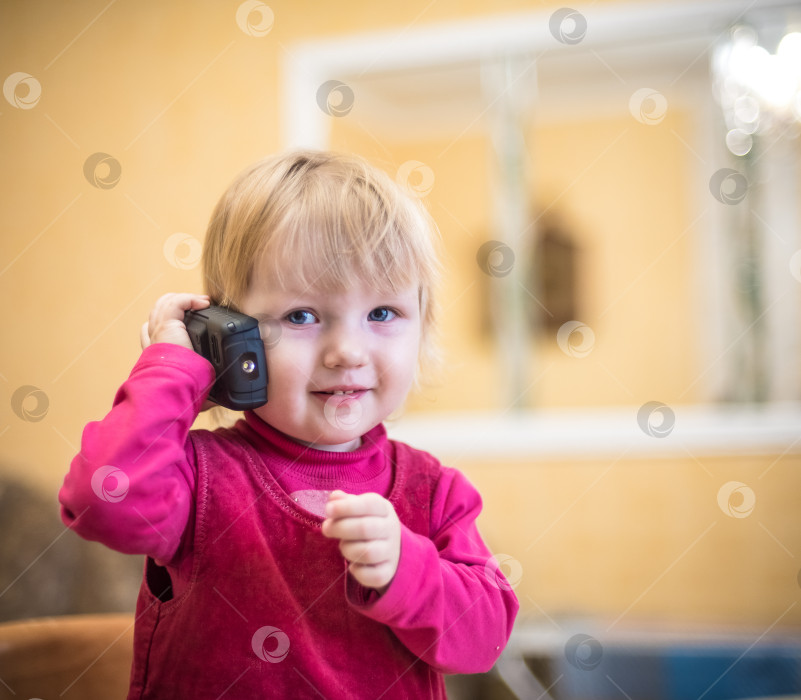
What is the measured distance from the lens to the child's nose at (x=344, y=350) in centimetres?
64

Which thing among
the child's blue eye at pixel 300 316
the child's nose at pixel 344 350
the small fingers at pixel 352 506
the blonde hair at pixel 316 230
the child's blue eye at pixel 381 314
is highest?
the blonde hair at pixel 316 230

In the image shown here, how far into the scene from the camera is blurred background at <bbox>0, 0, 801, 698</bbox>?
1630mm

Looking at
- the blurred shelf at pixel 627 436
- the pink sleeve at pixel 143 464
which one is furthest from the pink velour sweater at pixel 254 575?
the blurred shelf at pixel 627 436

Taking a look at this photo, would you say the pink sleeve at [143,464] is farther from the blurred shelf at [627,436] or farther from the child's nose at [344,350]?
the blurred shelf at [627,436]

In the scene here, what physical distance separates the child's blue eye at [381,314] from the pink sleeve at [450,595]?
0.56 ft

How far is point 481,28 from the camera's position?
2.57 m

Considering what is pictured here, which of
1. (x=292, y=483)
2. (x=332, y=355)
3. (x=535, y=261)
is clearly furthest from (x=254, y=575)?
(x=535, y=261)

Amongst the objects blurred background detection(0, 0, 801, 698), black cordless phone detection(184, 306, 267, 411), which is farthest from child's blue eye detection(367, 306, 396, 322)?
blurred background detection(0, 0, 801, 698)

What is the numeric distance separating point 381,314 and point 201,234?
1.37 metres

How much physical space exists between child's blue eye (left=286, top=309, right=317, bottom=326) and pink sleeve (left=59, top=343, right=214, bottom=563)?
0.27 ft

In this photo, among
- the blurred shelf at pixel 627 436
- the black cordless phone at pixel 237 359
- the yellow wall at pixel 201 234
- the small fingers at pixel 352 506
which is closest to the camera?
the small fingers at pixel 352 506

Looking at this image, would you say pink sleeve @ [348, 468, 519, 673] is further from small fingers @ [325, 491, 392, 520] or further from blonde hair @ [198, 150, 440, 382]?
blonde hair @ [198, 150, 440, 382]

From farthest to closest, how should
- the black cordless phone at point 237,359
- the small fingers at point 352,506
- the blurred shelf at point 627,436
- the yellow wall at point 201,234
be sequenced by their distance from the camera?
the blurred shelf at point 627,436, the yellow wall at point 201,234, the black cordless phone at point 237,359, the small fingers at point 352,506

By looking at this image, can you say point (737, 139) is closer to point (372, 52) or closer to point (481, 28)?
point (481, 28)
